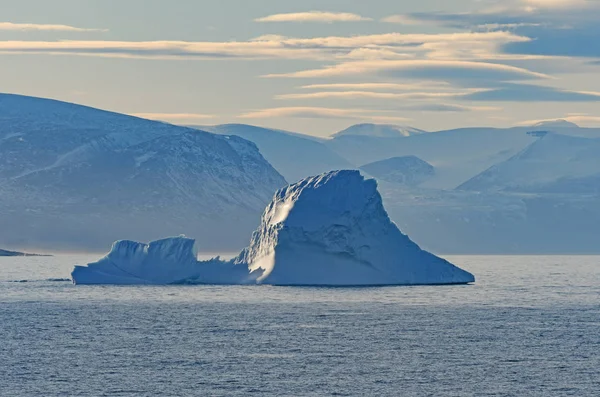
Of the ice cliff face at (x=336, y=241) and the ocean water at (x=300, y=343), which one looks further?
the ice cliff face at (x=336, y=241)

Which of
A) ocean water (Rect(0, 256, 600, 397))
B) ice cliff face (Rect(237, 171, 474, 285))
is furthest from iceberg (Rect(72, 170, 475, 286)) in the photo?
ocean water (Rect(0, 256, 600, 397))

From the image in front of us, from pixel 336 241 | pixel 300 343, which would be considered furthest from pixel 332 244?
pixel 300 343

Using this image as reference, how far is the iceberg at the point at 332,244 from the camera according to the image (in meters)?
117

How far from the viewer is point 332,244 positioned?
116 meters

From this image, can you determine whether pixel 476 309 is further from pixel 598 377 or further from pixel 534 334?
pixel 598 377

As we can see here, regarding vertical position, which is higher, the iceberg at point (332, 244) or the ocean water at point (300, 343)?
the iceberg at point (332, 244)

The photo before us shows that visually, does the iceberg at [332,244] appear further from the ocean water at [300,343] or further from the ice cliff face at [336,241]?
the ocean water at [300,343]

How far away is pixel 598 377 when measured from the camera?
231 ft

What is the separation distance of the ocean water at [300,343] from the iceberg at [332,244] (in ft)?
6.96

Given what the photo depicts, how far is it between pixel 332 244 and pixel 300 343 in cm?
3268

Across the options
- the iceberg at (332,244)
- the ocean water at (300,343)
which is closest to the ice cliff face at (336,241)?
the iceberg at (332,244)

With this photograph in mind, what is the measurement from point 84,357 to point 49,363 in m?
3.12

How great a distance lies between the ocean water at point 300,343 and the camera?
6750cm

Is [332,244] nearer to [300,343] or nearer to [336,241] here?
[336,241]
